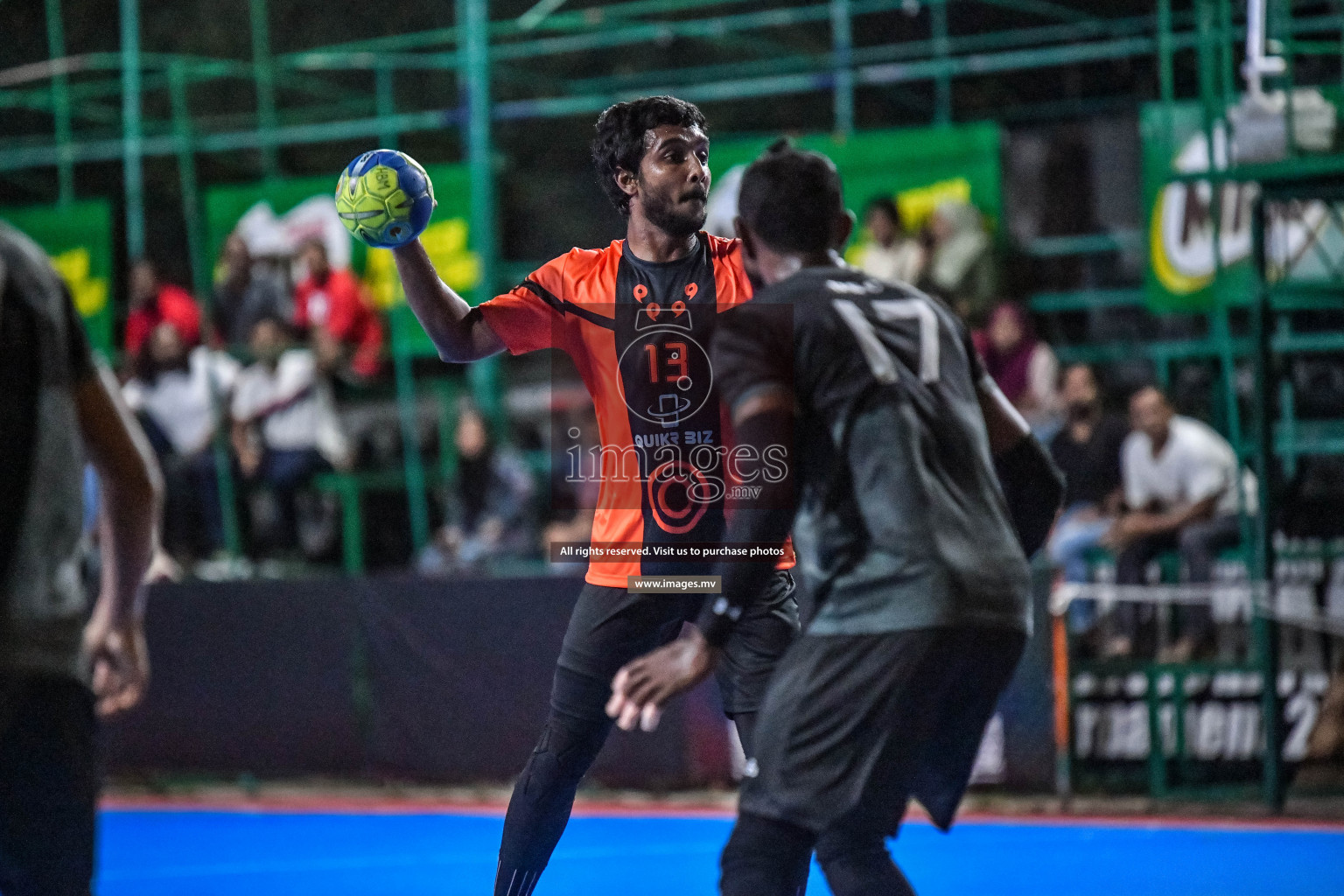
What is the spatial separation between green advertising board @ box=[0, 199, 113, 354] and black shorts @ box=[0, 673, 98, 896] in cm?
1103

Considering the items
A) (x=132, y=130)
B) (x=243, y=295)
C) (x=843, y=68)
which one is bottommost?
(x=243, y=295)

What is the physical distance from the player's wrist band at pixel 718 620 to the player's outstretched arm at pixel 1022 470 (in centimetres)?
78

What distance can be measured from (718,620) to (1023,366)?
24.5 feet

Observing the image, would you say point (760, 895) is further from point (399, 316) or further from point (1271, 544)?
point (399, 316)

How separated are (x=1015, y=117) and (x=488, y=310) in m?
8.85

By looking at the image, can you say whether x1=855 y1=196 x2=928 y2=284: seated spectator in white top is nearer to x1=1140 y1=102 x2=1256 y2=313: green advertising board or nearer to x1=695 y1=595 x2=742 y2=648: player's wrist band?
x1=1140 y1=102 x2=1256 y2=313: green advertising board

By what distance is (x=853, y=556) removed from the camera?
11.2 feet

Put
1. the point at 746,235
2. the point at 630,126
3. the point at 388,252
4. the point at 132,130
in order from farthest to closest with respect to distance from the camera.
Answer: the point at 132,130, the point at 388,252, the point at 630,126, the point at 746,235

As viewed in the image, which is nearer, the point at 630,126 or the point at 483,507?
the point at 630,126

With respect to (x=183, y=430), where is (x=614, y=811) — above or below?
below

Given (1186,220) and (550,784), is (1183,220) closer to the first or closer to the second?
(1186,220)

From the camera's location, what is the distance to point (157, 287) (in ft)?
42.6

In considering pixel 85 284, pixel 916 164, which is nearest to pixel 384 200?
pixel 916 164

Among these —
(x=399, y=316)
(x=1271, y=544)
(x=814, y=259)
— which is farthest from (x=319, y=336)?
(x=814, y=259)
